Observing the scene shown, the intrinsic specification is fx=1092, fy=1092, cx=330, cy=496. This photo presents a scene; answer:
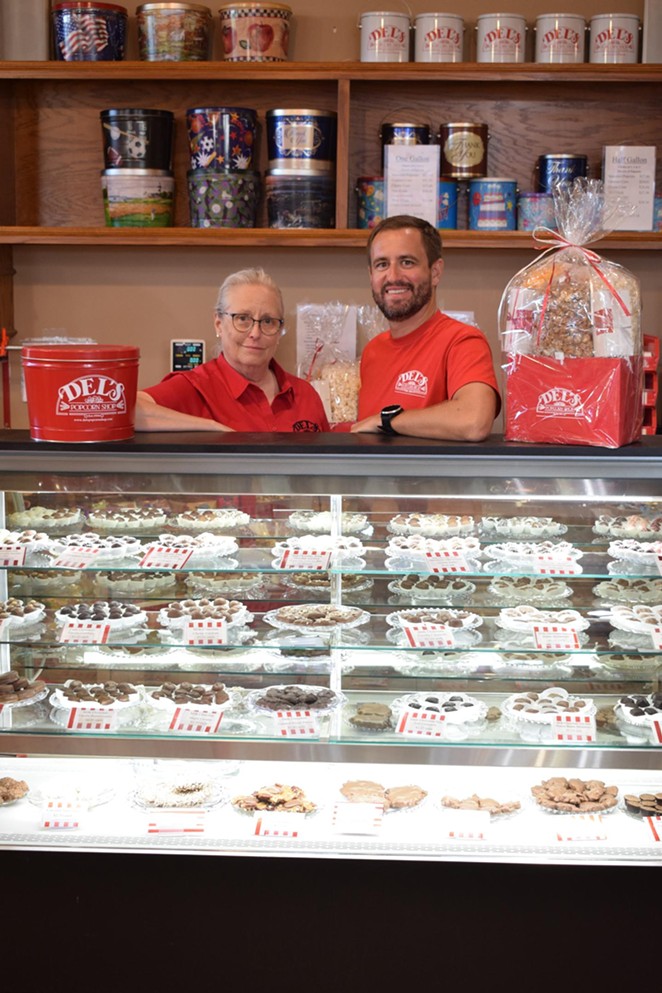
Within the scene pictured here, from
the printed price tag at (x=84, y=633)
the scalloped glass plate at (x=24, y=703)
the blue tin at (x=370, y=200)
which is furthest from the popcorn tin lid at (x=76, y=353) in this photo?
the blue tin at (x=370, y=200)

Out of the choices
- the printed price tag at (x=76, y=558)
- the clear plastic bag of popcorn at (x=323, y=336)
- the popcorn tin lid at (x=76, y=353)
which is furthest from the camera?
the clear plastic bag of popcorn at (x=323, y=336)

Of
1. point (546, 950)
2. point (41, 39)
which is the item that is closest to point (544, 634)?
point (546, 950)

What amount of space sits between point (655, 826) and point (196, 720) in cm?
82

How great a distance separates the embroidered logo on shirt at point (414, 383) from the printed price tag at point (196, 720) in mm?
1245

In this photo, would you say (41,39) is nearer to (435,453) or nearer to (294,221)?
(294,221)


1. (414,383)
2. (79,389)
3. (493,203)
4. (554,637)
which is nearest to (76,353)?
(79,389)

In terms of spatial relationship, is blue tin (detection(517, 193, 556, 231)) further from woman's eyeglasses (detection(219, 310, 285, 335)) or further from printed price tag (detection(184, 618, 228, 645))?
printed price tag (detection(184, 618, 228, 645))

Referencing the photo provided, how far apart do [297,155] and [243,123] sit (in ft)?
0.64

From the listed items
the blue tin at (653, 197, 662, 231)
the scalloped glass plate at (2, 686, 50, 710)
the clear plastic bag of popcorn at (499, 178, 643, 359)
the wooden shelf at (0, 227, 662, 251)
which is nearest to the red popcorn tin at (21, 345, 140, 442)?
the scalloped glass plate at (2, 686, 50, 710)

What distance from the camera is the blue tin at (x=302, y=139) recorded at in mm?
3396

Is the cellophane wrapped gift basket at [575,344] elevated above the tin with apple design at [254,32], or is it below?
below

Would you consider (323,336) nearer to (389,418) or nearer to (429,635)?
(389,418)

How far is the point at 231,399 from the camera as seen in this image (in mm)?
2785

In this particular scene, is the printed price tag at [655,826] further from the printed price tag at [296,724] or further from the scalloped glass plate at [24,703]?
the scalloped glass plate at [24,703]
